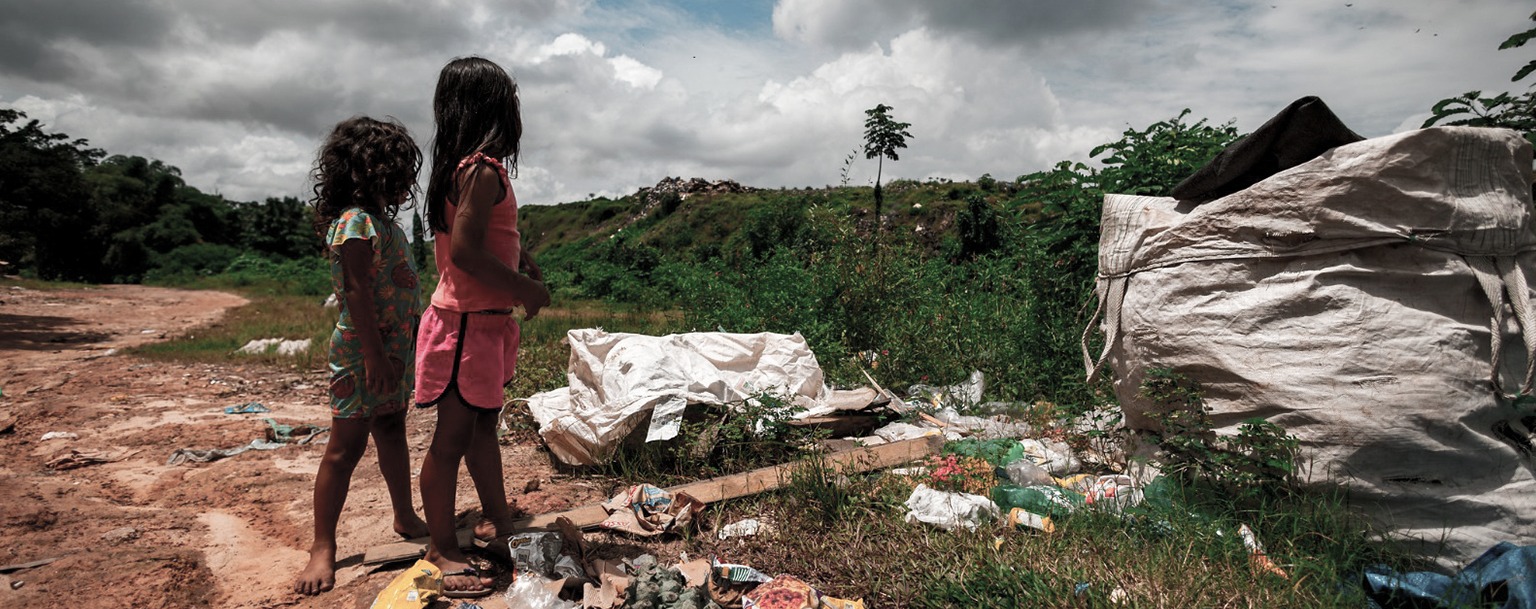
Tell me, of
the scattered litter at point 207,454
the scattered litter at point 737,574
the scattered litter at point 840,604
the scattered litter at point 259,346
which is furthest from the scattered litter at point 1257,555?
the scattered litter at point 259,346

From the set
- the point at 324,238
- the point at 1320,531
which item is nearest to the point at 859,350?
the point at 1320,531

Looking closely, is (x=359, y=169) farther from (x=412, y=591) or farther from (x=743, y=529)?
(x=743, y=529)

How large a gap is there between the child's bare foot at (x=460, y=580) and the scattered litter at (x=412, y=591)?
0.05 m

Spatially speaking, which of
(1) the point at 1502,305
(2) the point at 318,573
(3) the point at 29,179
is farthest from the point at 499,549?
(3) the point at 29,179

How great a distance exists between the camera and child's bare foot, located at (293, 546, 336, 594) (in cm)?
210

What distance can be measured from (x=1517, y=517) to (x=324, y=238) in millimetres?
3305

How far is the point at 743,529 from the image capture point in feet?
8.22

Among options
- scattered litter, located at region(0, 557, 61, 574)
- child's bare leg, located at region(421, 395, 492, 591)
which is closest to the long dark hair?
child's bare leg, located at region(421, 395, 492, 591)

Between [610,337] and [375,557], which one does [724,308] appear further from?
[375,557]

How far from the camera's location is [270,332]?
856 centimetres

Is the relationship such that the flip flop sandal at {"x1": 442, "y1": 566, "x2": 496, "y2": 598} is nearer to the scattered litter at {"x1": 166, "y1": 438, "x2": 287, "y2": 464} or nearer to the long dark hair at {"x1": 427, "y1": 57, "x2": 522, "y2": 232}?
the long dark hair at {"x1": 427, "y1": 57, "x2": 522, "y2": 232}

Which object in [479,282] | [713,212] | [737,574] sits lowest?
[737,574]

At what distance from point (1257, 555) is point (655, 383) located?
2.20 meters

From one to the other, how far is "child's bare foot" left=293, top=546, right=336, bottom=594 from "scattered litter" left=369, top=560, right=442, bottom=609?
0.22 m
